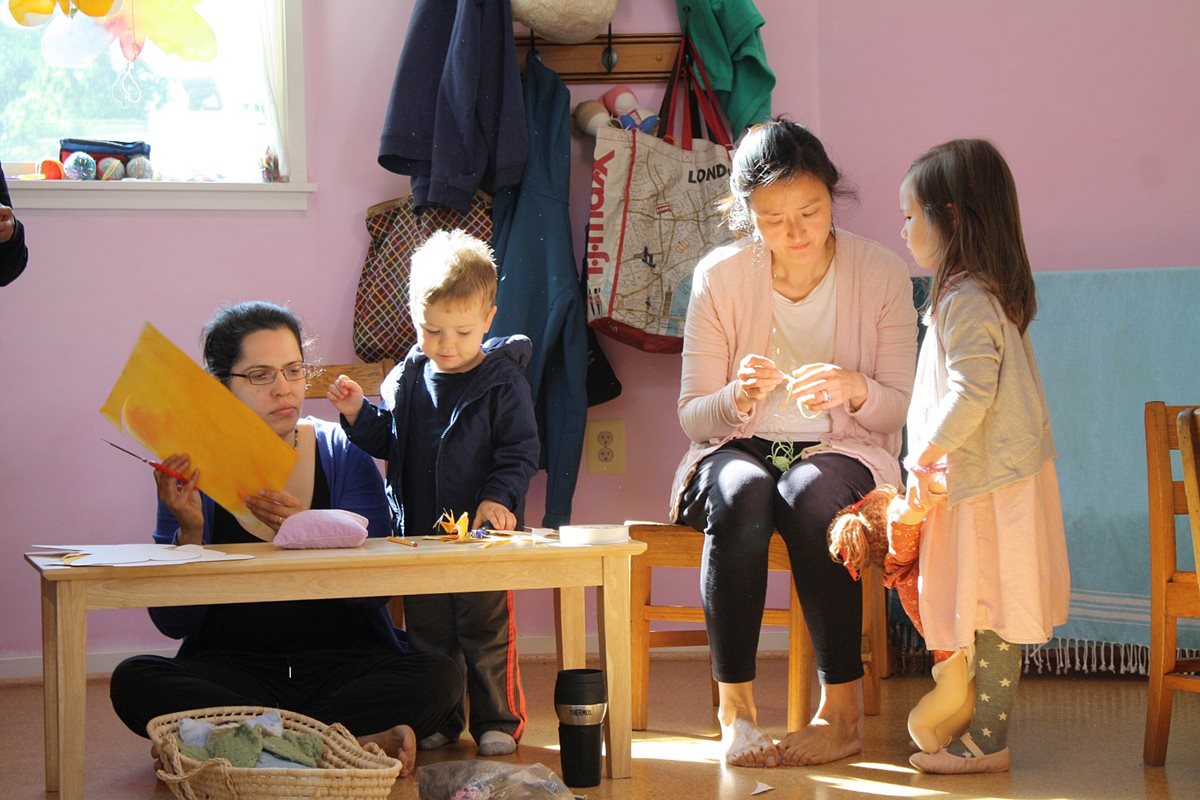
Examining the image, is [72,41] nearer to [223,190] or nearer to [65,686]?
[223,190]

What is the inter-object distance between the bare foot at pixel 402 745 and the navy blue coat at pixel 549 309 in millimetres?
997

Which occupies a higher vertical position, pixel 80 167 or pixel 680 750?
pixel 80 167

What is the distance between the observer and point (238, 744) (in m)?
1.79

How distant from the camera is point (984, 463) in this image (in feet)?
6.93

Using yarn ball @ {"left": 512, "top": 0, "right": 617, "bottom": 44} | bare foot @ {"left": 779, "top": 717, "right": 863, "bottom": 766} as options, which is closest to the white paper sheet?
bare foot @ {"left": 779, "top": 717, "right": 863, "bottom": 766}

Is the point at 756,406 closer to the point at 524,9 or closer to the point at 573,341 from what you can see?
the point at 573,341

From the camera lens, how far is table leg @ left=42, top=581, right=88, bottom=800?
5.87 feet

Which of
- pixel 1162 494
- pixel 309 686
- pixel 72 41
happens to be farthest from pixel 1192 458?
pixel 72 41

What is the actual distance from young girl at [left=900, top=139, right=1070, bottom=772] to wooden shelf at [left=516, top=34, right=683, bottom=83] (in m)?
1.20

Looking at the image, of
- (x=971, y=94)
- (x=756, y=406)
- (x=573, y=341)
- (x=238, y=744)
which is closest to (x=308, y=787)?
(x=238, y=744)

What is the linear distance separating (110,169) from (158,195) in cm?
12

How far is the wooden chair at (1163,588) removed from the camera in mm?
2168

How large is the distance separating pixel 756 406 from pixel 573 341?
2.52 ft

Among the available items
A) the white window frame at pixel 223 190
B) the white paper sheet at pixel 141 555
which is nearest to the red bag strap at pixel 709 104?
the white window frame at pixel 223 190
